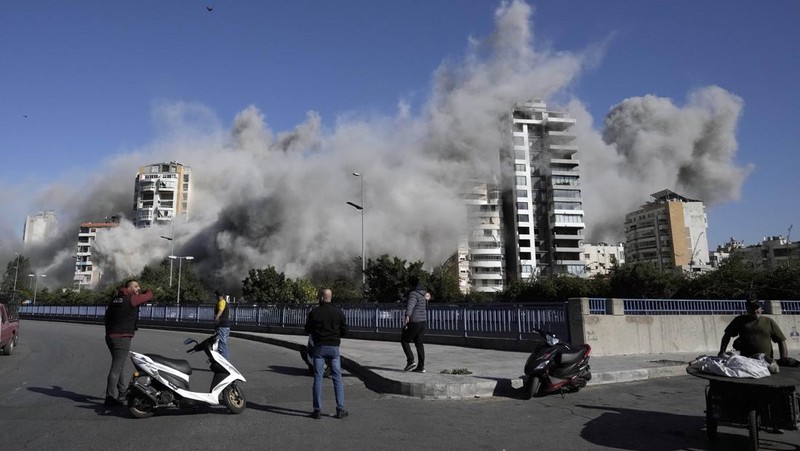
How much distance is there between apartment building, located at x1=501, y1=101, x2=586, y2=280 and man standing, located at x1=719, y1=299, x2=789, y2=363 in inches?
3479

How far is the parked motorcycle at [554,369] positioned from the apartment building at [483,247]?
279ft

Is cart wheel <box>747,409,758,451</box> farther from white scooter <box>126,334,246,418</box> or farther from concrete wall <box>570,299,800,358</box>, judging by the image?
concrete wall <box>570,299,800,358</box>

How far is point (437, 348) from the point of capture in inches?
541

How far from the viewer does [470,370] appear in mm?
9297

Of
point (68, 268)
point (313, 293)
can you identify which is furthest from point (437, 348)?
point (68, 268)

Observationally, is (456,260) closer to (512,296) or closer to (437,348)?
(512,296)

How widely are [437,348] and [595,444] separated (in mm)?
8883

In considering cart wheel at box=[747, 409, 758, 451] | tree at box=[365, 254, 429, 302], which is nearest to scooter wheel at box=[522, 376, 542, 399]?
cart wheel at box=[747, 409, 758, 451]

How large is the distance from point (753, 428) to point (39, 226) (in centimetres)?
17635

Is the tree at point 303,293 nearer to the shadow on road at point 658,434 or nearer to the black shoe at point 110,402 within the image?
the black shoe at point 110,402

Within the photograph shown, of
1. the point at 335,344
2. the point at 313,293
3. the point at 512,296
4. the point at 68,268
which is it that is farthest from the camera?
the point at 68,268

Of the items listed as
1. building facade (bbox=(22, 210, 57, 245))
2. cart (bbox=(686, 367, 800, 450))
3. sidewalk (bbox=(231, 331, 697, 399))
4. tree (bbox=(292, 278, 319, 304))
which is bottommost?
sidewalk (bbox=(231, 331, 697, 399))

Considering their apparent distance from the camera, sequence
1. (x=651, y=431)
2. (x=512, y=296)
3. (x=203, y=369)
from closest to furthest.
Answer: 1. (x=651, y=431)
2. (x=203, y=369)
3. (x=512, y=296)

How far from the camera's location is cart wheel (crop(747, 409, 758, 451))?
452cm
